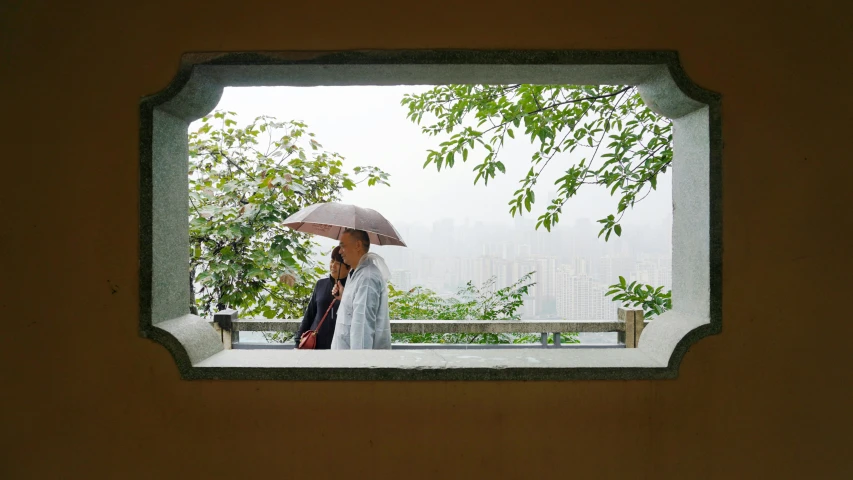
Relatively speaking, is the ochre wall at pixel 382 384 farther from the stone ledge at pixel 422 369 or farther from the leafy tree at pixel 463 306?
the leafy tree at pixel 463 306

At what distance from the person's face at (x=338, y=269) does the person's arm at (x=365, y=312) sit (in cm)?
37

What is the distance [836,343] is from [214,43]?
83.7 inches

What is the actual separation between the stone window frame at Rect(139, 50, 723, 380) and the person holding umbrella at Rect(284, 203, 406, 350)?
95cm

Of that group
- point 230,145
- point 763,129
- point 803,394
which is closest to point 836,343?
point 803,394

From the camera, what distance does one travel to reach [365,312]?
2566 millimetres

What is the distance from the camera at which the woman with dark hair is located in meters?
2.94

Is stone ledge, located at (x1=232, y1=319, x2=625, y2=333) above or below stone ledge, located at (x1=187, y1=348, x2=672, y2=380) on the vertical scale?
below

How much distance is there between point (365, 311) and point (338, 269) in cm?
50

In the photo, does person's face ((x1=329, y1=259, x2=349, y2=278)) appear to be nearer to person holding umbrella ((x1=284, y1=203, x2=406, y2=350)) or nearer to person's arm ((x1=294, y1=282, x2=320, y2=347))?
person holding umbrella ((x1=284, y1=203, x2=406, y2=350))

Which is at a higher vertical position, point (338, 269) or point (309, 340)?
point (338, 269)

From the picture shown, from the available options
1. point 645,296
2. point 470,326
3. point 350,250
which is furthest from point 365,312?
point 645,296

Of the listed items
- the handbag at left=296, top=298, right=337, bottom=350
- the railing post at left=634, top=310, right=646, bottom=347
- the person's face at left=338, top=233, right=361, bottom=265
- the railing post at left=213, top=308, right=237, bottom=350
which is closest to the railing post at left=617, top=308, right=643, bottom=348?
the railing post at left=634, top=310, right=646, bottom=347

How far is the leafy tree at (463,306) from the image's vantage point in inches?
168

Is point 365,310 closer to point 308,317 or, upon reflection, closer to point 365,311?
point 365,311
